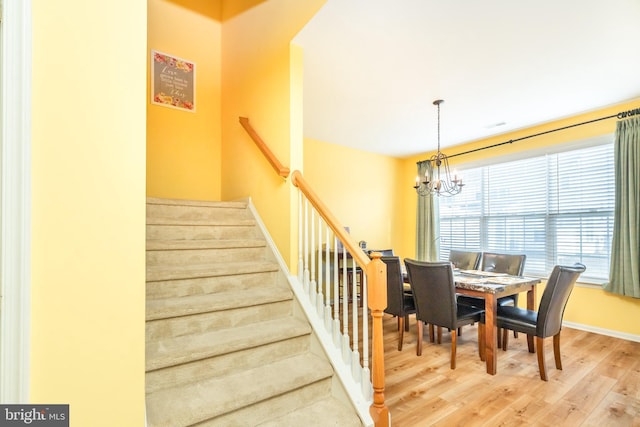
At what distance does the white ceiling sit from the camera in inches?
79.7

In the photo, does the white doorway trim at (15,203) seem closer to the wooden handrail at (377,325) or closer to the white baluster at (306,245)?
the wooden handrail at (377,325)

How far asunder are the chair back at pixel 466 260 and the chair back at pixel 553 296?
56.5 inches

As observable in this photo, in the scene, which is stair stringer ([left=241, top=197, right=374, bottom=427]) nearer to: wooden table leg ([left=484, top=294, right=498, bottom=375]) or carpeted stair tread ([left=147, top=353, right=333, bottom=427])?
carpeted stair tread ([left=147, top=353, right=333, bottom=427])

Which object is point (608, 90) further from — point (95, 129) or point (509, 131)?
point (95, 129)

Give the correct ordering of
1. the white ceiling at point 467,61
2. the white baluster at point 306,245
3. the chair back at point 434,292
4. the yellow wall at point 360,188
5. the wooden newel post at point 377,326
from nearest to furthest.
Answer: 1. the wooden newel post at point 377,326
2. the white ceiling at point 467,61
3. the white baluster at point 306,245
4. the chair back at point 434,292
5. the yellow wall at point 360,188

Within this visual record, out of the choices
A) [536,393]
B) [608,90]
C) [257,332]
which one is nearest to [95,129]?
[257,332]

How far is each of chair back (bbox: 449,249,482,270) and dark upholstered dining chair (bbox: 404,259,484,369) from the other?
1145 mm

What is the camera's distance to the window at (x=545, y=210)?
3535mm

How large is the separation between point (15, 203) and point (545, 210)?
501cm

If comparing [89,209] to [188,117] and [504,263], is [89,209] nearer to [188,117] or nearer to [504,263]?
[188,117]

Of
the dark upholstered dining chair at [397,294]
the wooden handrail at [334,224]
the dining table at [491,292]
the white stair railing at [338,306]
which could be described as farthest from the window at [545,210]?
the wooden handrail at [334,224]

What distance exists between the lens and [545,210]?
3.98 metres

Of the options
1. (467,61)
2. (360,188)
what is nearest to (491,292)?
(467,61)

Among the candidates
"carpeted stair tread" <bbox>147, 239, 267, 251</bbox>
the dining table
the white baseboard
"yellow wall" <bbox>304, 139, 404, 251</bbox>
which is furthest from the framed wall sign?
the white baseboard
